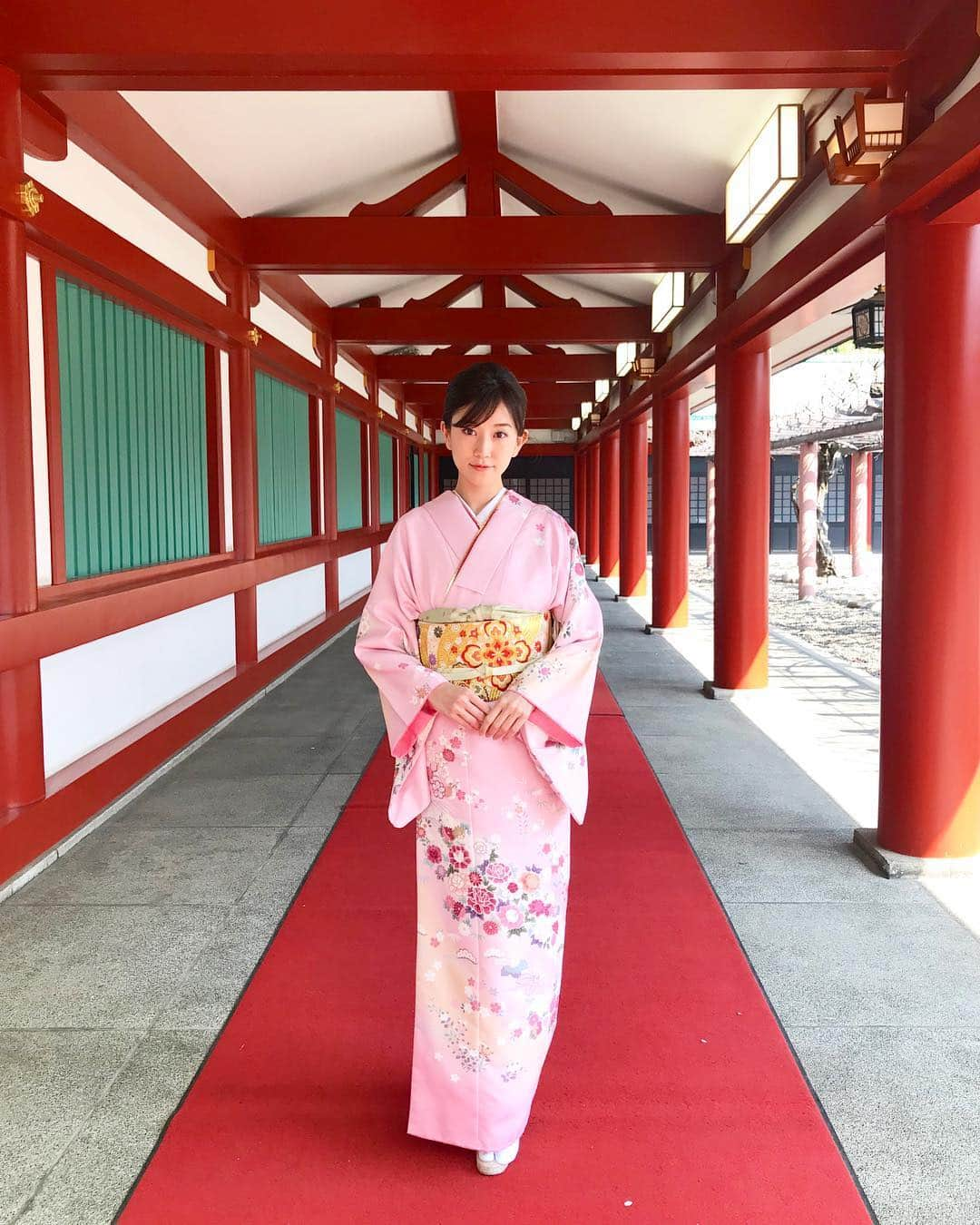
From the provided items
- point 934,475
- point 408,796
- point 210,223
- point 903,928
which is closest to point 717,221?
point 210,223

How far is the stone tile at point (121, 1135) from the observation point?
1896mm

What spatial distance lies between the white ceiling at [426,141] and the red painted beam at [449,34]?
1256 mm

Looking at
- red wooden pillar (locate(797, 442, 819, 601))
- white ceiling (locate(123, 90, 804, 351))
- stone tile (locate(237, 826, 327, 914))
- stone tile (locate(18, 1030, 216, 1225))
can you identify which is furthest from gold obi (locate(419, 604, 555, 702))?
red wooden pillar (locate(797, 442, 819, 601))

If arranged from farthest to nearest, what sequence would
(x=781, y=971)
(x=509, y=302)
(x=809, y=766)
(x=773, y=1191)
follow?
(x=509, y=302) → (x=809, y=766) → (x=781, y=971) → (x=773, y=1191)

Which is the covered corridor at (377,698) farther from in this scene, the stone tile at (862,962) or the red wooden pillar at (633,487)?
the red wooden pillar at (633,487)

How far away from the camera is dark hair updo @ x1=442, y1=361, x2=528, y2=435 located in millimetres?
2039

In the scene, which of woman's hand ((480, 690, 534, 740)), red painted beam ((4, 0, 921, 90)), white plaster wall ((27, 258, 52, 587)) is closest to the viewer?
woman's hand ((480, 690, 534, 740))

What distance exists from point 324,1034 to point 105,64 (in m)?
3.20

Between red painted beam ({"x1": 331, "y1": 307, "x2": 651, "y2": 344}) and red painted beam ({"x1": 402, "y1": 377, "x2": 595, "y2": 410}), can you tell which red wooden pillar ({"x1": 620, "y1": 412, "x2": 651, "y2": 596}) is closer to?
red painted beam ({"x1": 331, "y1": 307, "x2": 651, "y2": 344})

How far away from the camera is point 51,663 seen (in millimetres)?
4184

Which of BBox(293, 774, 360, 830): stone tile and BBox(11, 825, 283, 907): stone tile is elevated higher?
BBox(293, 774, 360, 830): stone tile

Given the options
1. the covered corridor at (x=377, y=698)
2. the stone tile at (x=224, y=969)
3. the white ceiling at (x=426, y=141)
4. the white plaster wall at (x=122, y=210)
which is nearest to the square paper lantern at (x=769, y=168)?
the covered corridor at (x=377, y=698)

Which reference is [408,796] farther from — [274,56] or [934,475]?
[274,56]

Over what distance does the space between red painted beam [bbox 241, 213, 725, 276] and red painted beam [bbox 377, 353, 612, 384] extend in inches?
223
